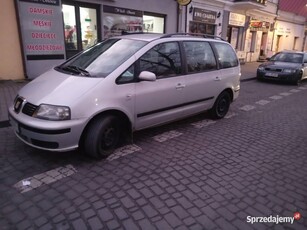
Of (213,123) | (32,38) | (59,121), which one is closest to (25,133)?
(59,121)

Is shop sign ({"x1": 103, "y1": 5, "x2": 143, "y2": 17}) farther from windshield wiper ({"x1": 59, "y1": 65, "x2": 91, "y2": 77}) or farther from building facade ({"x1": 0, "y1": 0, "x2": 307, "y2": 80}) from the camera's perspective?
windshield wiper ({"x1": 59, "y1": 65, "x2": 91, "y2": 77})

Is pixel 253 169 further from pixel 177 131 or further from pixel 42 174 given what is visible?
pixel 42 174

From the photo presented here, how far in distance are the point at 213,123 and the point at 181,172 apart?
8.02 ft

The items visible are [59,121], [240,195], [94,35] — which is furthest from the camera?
[94,35]

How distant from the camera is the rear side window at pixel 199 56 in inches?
188

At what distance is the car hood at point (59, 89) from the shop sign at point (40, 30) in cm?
531

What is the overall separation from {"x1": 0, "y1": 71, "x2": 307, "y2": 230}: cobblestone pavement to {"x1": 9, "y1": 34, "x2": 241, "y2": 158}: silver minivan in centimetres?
35

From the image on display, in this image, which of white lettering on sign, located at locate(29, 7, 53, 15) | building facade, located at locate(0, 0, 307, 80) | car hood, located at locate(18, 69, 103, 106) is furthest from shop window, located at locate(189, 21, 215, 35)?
car hood, located at locate(18, 69, 103, 106)

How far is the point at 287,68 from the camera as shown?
36.6 ft

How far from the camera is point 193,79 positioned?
4.82 meters

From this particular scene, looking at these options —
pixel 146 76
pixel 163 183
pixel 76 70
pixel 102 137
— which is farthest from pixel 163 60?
pixel 163 183

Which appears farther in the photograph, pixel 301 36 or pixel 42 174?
pixel 301 36

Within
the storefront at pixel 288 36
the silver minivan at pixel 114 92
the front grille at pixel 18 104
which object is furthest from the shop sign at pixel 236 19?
the front grille at pixel 18 104

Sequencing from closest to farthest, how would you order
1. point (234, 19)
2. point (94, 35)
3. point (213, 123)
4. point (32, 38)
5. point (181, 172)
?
point (181, 172), point (213, 123), point (32, 38), point (94, 35), point (234, 19)
